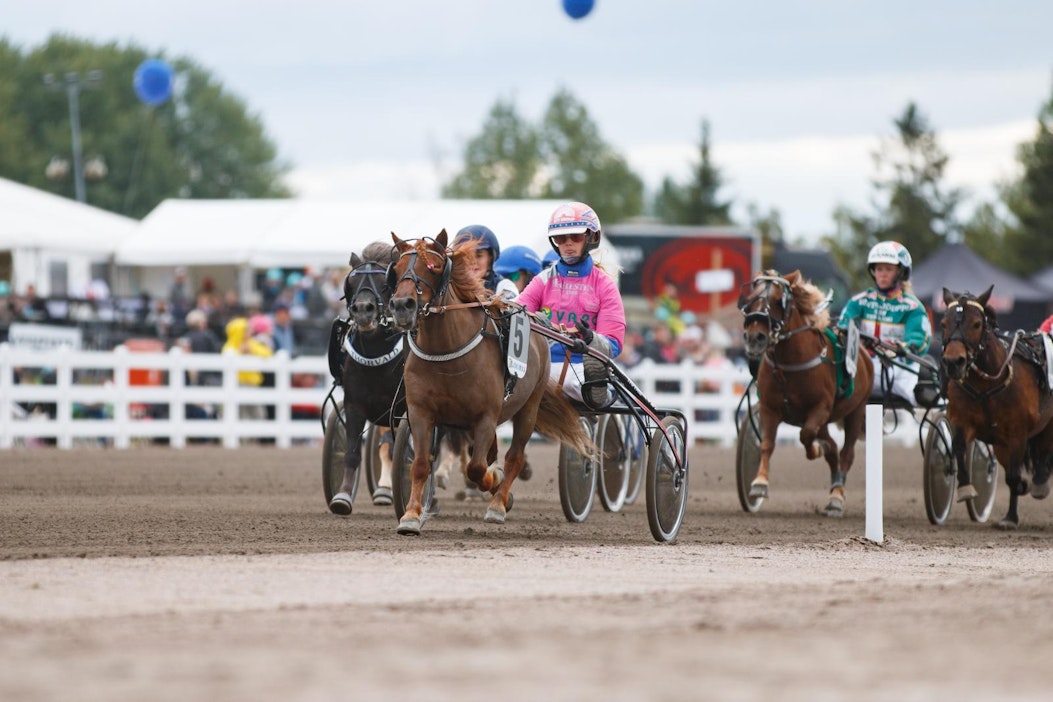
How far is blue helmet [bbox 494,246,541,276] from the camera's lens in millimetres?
12750

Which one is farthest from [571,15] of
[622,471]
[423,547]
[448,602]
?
[448,602]

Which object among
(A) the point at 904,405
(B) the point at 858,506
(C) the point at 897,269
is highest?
(C) the point at 897,269

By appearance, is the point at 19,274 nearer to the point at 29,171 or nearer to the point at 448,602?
the point at 448,602

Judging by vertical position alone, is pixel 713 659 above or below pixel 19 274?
below

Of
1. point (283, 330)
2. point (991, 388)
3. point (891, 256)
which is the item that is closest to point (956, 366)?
point (991, 388)

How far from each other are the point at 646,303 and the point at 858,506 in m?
19.6

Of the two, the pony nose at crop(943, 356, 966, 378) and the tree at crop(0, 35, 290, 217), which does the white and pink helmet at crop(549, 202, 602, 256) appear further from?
the tree at crop(0, 35, 290, 217)

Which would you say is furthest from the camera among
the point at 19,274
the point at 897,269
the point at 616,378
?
the point at 19,274

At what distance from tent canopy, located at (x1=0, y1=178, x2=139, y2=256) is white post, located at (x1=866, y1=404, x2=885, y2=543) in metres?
17.8

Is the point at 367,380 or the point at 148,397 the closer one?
the point at 367,380

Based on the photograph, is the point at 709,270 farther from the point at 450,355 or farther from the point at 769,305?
the point at 450,355

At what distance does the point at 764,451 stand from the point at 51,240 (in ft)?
51.5

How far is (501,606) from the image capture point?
7.02m

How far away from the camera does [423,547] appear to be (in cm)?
934
